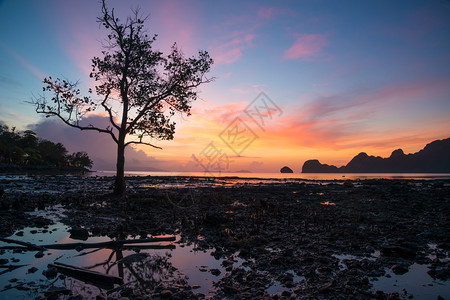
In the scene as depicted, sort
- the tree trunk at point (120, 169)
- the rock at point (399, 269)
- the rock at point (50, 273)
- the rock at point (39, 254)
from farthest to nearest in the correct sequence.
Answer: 1. the tree trunk at point (120, 169)
2. the rock at point (39, 254)
3. the rock at point (399, 269)
4. the rock at point (50, 273)

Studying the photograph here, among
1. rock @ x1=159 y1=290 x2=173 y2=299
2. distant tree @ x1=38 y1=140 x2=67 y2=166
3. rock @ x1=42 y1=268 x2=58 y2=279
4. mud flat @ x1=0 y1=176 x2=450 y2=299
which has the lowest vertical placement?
mud flat @ x1=0 y1=176 x2=450 y2=299

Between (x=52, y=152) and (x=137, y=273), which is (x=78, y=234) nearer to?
(x=137, y=273)

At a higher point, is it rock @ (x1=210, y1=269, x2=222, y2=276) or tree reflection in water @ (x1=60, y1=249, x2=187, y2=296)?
tree reflection in water @ (x1=60, y1=249, x2=187, y2=296)

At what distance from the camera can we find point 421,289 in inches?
199

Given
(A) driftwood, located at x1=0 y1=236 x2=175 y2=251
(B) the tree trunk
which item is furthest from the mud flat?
(B) the tree trunk

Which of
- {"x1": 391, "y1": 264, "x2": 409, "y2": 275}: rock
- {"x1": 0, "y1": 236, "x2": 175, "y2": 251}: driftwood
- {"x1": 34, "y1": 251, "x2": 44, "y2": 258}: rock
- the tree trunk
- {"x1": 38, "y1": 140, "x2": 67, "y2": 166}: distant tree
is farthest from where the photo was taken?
{"x1": 38, "y1": 140, "x2": 67, "y2": 166}: distant tree

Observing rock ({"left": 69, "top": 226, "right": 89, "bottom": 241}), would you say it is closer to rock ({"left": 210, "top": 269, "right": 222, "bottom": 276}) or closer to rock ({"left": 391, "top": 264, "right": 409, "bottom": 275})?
rock ({"left": 210, "top": 269, "right": 222, "bottom": 276})

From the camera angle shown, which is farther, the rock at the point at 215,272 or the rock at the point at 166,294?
the rock at the point at 215,272

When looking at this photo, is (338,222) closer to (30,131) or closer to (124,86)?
(124,86)

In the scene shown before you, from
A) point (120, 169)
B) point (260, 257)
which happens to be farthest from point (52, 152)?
point (260, 257)

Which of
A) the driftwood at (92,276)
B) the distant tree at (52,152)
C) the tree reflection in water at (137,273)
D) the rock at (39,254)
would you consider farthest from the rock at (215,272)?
the distant tree at (52,152)

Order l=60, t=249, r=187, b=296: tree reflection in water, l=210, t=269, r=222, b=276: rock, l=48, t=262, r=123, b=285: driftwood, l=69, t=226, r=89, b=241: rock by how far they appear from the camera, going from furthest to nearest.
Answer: l=69, t=226, r=89, b=241: rock, l=210, t=269, r=222, b=276: rock, l=48, t=262, r=123, b=285: driftwood, l=60, t=249, r=187, b=296: tree reflection in water

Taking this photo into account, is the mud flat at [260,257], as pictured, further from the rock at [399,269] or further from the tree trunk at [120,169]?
the tree trunk at [120,169]

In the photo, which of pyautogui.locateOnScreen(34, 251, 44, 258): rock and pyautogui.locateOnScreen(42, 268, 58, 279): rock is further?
pyautogui.locateOnScreen(34, 251, 44, 258): rock
